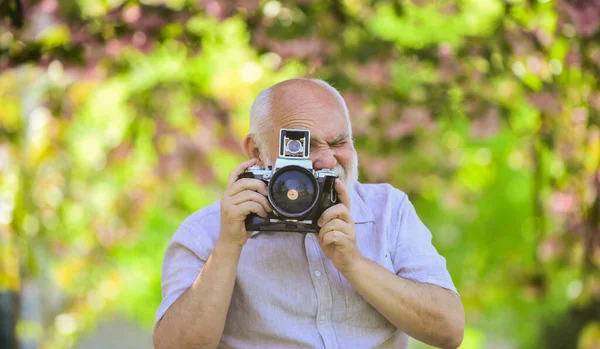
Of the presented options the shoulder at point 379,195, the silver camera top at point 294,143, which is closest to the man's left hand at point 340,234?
the silver camera top at point 294,143

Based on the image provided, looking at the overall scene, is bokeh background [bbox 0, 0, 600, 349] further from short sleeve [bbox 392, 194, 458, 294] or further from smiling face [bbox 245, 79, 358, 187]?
short sleeve [bbox 392, 194, 458, 294]

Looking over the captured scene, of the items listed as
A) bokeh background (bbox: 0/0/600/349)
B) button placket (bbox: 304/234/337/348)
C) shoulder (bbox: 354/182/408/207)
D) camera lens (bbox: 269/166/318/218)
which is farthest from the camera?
bokeh background (bbox: 0/0/600/349)

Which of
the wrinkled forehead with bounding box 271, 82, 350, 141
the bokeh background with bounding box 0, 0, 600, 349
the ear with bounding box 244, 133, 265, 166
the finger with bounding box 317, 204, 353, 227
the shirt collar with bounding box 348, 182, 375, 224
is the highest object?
the bokeh background with bounding box 0, 0, 600, 349

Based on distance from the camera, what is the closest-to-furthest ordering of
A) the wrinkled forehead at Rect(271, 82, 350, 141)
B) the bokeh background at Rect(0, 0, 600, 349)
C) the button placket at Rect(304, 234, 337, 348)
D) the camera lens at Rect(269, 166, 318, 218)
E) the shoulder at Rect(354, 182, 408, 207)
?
the camera lens at Rect(269, 166, 318, 218) → the button placket at Rect(304, 234, 337, 348) → the wrinkled forehead at Rect(271, 82, 350, 141) → the shoulder at Rect(354, 182, 408, 207) → the bokeh background at Rect(0, 0, 600, 349)

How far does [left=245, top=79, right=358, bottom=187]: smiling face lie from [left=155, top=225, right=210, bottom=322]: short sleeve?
366mm

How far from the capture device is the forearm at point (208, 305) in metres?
2.77

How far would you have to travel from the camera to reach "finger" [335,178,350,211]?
2.72 meters

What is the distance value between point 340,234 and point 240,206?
1.02ft

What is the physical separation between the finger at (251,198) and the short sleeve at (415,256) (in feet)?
1.67

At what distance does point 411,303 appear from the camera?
2.78 meters

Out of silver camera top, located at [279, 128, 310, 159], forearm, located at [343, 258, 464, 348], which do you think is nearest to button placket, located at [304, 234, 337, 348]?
forearm, located at [343, 258, 464, 348]

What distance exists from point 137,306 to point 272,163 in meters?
8.22

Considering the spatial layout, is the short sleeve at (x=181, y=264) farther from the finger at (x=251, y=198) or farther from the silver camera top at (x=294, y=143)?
the silver camera top at (x=294, y=143)

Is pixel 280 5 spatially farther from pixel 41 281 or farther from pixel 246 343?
pixel 41 281
